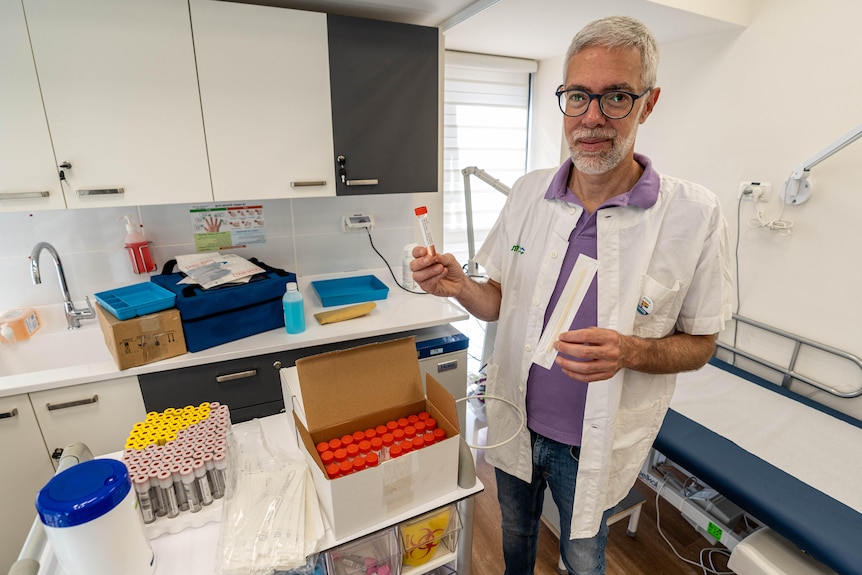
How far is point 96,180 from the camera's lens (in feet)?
5.00

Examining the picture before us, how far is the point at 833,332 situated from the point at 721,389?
1.73 feet

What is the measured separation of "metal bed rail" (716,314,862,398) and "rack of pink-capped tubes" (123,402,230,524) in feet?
8.09

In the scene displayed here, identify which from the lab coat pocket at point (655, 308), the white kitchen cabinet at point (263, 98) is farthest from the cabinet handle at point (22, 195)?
the lab coat pocket at point (655, 308)

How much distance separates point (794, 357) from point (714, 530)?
38.9 inches

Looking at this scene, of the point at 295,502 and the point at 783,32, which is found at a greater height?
the point at 783,32

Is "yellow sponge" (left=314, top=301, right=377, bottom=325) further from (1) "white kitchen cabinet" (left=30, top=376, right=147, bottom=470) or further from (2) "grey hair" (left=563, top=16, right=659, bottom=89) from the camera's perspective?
(2) "grey hair" (left=563, top=16, right=659, bottom=89)

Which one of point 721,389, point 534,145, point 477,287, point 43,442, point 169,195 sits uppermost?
point 534,145

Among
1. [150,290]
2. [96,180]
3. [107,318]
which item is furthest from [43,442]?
[96,180]

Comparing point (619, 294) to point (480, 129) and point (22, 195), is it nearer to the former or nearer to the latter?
point (22, 195)

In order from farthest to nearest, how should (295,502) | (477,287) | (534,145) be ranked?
(534,145) < (477,287) < (295,502)

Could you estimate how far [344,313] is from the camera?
1.89m

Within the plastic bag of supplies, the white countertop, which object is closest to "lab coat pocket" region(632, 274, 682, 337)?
the plastic bag of supplies

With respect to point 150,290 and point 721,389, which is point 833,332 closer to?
point 721,389

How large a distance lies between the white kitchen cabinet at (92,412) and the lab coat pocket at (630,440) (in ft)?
5.22
